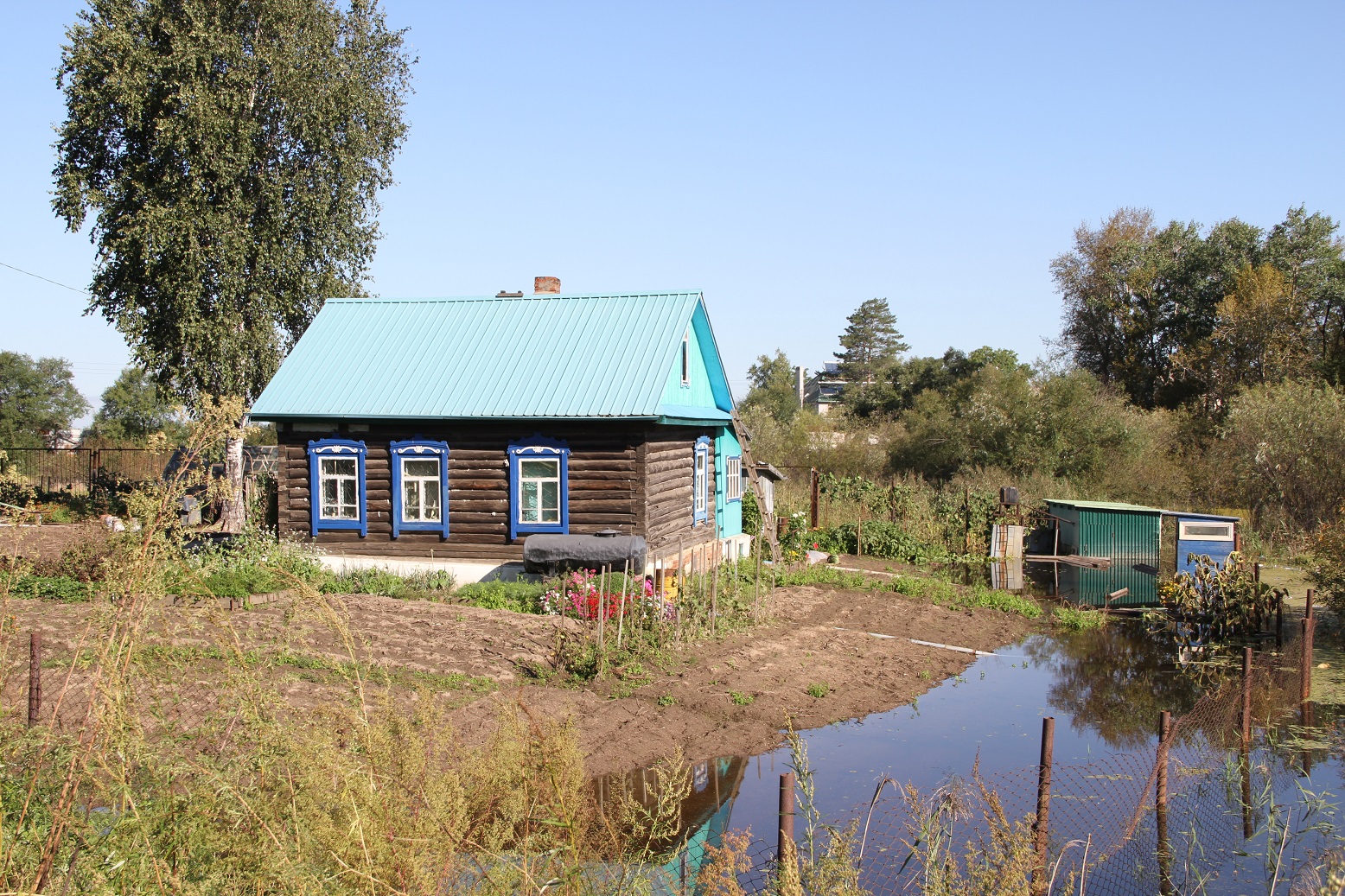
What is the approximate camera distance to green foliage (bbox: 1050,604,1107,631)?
17.9 m

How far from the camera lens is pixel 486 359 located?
64.1 feet

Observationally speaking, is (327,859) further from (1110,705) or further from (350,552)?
(350,552)

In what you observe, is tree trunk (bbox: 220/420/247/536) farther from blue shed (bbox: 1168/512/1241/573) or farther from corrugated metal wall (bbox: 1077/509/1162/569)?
blue shed (bbox: 1168/512/1241/573)

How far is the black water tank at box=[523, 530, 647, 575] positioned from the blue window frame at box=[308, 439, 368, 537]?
14.0 ft

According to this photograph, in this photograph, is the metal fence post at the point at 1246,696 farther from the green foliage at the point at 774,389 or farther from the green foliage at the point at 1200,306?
the green foliage at the point at 774,389

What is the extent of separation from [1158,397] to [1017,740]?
3681 centimetres

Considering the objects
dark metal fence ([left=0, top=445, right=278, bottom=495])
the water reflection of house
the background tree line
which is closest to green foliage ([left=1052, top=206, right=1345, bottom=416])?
the background tree line

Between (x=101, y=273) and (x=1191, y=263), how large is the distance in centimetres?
4137

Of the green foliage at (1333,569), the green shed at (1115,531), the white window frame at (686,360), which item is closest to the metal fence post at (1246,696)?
the green foliage at (1333,569)

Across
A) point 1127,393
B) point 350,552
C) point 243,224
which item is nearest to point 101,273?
point 243,224

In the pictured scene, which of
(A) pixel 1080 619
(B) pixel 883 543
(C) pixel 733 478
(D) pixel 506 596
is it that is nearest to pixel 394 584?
(D) pixel 506 596

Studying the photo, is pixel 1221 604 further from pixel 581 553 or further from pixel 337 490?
pixel 337 490

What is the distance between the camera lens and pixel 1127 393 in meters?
43.8

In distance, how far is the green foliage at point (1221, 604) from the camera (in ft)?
51.5
